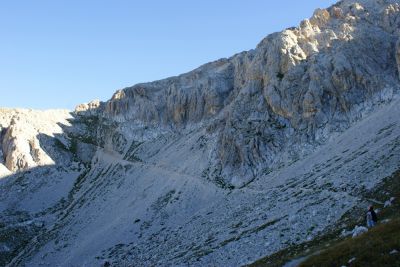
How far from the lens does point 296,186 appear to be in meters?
64.0

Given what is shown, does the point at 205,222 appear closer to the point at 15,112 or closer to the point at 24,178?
the point at 24,178

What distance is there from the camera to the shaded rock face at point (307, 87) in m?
84.4

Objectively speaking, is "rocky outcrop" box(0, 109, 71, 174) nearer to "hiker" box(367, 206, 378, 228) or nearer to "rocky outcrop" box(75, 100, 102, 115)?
"rocky outcrop" box(75, 100, 102, 115)

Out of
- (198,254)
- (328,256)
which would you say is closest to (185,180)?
(198,254)

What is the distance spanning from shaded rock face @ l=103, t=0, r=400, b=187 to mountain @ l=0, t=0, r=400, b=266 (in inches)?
11.3

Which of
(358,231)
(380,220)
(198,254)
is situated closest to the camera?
(358,231)

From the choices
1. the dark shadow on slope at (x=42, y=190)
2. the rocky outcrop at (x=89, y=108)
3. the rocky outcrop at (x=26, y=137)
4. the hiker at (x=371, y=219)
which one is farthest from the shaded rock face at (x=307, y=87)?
the rocky outcrop at (x=89, y=108)

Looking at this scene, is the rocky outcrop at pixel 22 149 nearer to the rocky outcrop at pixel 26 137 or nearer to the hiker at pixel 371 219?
the rocky outcrop at pixel 26 137

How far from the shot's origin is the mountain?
55188 millimetres

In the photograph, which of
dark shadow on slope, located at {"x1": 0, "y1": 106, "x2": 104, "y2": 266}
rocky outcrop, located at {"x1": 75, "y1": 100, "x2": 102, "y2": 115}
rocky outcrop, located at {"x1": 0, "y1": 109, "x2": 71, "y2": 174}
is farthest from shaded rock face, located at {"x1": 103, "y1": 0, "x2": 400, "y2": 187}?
rocky outcrop, located at {"x1": 75, "y1": 100, "x2": 102, "y2": 115}

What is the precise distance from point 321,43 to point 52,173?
245 ft

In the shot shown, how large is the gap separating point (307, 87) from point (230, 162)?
2248 cm

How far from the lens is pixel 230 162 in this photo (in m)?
90.0

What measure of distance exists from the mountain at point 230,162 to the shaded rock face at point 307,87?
0.94ft
